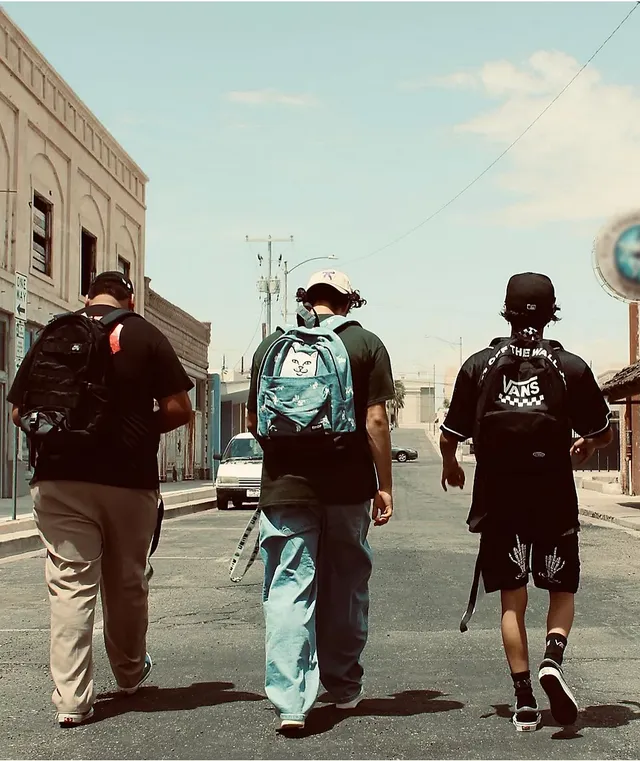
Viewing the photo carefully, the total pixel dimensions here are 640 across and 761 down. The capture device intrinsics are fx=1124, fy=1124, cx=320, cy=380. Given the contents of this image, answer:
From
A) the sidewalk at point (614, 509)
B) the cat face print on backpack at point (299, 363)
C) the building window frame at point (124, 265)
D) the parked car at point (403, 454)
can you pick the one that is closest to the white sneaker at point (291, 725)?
the cat face print on backpack at point (299, 363)

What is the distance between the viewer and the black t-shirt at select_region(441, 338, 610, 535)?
4848 mm

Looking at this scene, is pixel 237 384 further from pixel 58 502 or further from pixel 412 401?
pixel 412 401

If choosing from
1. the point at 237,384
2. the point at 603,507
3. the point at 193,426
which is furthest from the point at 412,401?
the point at 603,507

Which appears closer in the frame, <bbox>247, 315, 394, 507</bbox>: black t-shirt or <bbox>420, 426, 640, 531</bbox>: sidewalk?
<bbox>247, 315, 394, 507</bbox>: black t-shirt

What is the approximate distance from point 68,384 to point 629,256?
26103 millimetres

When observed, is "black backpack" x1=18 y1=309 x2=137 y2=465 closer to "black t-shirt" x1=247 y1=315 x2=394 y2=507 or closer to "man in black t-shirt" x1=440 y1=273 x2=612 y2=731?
"black t-shirt" x1=247 y1=315 x2=394 y2=507

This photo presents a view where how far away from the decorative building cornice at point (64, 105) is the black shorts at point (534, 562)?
20.6 meters

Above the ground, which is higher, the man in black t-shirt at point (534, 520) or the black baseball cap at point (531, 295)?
the black baseball cap at point (531, 295)

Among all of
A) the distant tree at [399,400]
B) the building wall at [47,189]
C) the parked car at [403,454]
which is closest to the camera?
the building wall at [47,189]

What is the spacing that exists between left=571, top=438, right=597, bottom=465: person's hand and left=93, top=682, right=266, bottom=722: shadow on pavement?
1.89m

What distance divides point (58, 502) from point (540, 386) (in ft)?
7.19

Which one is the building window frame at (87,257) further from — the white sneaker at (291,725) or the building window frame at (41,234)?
the white sneaker at (291,725)

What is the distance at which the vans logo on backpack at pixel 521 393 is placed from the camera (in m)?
4.88

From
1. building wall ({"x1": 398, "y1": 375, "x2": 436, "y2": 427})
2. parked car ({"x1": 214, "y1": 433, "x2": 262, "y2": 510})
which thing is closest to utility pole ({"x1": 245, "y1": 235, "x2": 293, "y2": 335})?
parked car ({"x1": 214, "y1": 433, "x2": 262, "y2": 510})
